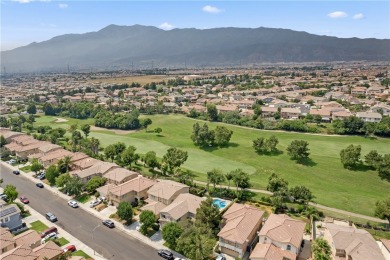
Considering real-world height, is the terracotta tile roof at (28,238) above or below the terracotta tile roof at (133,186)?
below

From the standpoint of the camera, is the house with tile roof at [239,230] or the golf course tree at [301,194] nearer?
the house with tile roof at [239,230]

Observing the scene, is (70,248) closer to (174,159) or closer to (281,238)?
(281,238)

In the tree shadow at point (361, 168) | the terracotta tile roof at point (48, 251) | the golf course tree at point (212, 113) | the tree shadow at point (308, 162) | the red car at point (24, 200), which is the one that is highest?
the golf course tree at point (212, 113)

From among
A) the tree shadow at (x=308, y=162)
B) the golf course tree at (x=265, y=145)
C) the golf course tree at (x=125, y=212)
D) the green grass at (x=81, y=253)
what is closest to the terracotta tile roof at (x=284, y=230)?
the golf course tree at (x=125, y=212)

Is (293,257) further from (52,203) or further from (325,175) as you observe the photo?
(52,203)

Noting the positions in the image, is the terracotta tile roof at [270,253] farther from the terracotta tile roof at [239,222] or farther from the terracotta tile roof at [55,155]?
the terracotta tile roof at [55,155]
